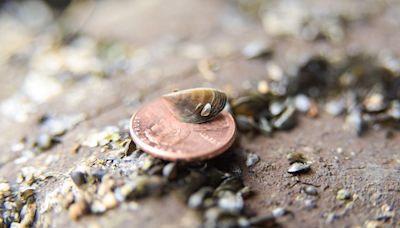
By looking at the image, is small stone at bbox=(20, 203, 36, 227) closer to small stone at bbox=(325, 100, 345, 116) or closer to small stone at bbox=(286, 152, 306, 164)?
small stone at bbox=(286, 152, 306, 164)

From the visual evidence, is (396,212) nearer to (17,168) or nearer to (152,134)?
(152,134)

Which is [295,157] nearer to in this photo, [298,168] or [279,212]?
[298,168]

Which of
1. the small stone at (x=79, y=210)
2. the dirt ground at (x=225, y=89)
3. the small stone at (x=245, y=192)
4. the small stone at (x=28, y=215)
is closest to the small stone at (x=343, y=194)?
the dirt ground at (x=225, y=89)

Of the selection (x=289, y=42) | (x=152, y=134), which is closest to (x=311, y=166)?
(x=152, y=134)

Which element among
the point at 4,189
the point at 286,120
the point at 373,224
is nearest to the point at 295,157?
the point at 286,120

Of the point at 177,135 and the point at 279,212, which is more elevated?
the point at 177,135

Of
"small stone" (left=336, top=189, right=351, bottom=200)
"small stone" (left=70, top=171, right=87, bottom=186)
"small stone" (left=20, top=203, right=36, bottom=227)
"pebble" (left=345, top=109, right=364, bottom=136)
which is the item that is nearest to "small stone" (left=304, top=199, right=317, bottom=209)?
"small stone" (left=336, top=189, right=351, bottom=200)
